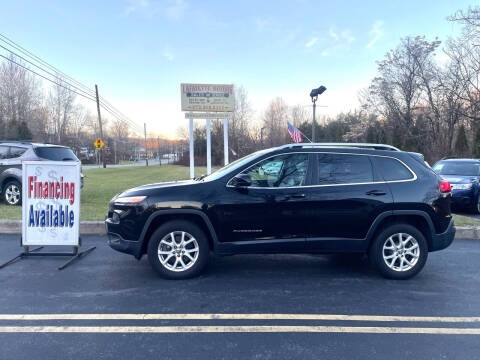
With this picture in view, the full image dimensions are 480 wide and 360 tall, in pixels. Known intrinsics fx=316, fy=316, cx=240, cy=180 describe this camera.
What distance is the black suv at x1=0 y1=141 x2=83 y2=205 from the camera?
346 inches

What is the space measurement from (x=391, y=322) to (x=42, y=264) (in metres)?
4.84

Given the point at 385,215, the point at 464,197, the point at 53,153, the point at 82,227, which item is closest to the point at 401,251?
the point at 385,215

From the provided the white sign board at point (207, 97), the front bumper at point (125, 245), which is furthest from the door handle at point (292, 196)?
the white sign board at point (207, 97)

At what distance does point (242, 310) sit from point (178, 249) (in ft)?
4.11

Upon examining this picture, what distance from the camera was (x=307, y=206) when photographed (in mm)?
4152

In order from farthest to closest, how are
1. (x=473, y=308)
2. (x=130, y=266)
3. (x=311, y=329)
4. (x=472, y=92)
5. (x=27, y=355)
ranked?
(x=472, y=92) < (x=130, y=266) < (x=473, y=308) < (x=311, y=329) < (x=27, y=355)

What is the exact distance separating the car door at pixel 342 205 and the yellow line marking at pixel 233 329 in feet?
4.30

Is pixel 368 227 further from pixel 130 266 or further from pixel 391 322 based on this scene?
pixel 130 266

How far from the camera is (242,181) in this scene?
13.3 feet

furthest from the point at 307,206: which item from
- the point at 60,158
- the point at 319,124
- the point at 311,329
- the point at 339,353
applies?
the point at 319,124

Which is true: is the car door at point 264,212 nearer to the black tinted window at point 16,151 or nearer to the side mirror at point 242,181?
the side mirror at point 242,181

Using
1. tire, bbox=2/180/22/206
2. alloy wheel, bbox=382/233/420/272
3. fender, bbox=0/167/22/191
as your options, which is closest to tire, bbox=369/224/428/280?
alloy wheel, bbox=382/233/420/272

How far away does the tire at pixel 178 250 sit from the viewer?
4152mm

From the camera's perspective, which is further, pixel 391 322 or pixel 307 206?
pixel 307 206
